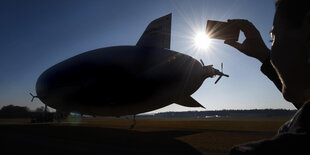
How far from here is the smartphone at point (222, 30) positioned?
8.43 ft

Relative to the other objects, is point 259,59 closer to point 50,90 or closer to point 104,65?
point 104,65

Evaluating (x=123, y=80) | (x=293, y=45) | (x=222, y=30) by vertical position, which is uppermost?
(x=123, y=80)

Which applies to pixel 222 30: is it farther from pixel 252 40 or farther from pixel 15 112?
pixel 15 112

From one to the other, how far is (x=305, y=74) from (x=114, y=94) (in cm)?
798

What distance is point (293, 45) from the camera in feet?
3.50

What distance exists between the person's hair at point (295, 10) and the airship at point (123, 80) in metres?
7.71

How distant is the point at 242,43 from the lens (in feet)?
8.68

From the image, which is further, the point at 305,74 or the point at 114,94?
the point at 114,94

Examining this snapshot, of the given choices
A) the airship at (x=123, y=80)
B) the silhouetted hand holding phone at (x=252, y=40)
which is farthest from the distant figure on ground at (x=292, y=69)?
the airship at (x=123, y=80)

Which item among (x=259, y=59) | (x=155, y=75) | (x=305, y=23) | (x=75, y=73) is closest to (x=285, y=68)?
(x=305, y=23)

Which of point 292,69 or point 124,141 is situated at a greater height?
point 292,69

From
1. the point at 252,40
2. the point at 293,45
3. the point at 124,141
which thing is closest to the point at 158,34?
the point at 124,141

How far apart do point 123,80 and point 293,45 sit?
7.80m

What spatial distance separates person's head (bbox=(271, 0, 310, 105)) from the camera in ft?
3.29
